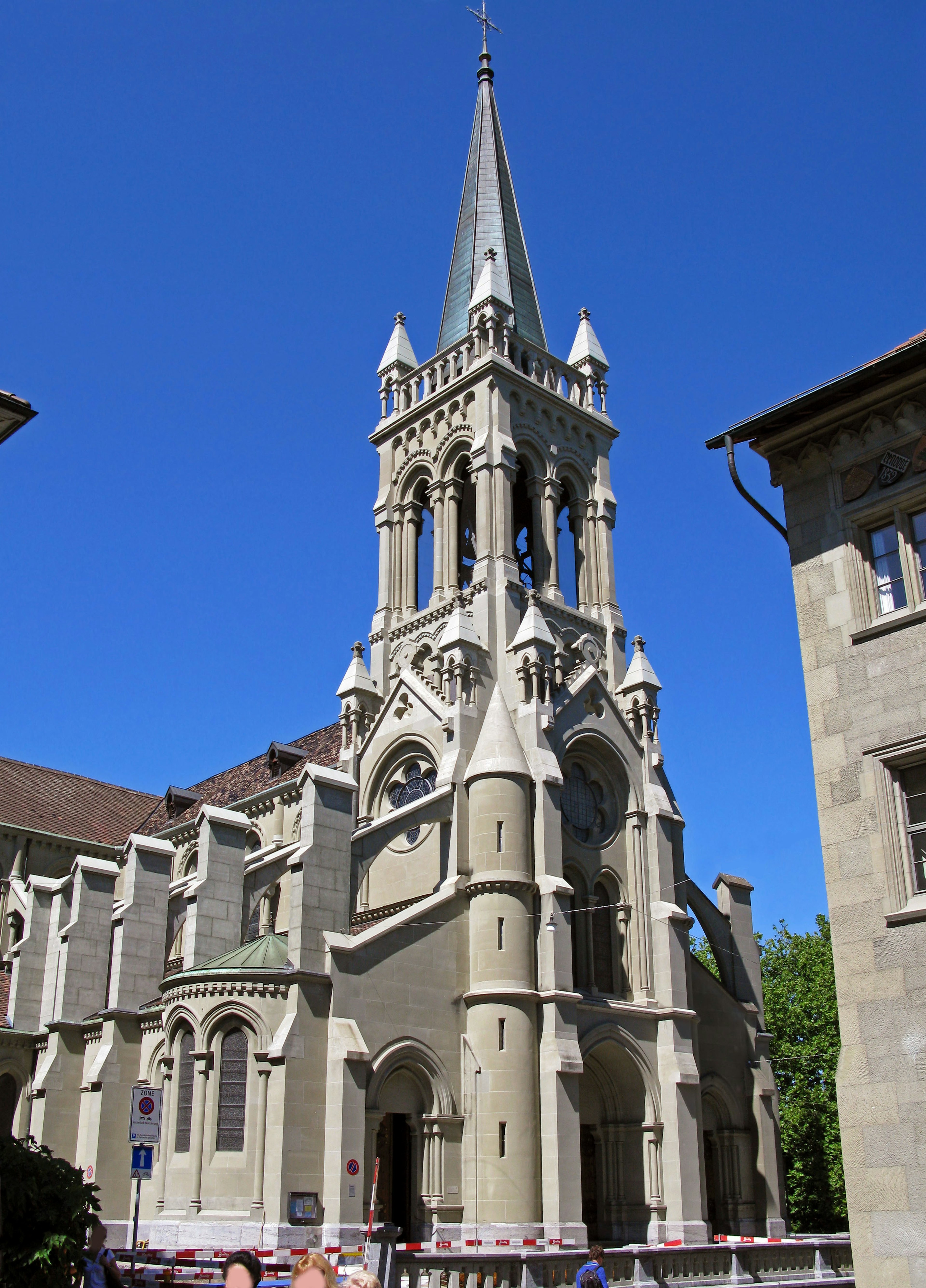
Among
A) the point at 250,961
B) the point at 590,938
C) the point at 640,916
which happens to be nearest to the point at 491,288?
the point at 640,916

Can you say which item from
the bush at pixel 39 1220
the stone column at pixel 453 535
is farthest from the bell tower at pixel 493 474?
A: the bush at pixel 39 1220

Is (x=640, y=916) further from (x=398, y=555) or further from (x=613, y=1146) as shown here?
(x=398, y=555)

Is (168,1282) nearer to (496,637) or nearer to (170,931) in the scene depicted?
(170,931)

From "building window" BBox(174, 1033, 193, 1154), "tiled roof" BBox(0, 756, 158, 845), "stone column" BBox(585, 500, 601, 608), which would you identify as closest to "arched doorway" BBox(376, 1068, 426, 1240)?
"building window" BBox(174, 1033, 193, 1154)

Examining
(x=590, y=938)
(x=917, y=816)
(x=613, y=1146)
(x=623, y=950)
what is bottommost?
(x=613, y=1146)

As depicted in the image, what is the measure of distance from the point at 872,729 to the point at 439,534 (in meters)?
26.2

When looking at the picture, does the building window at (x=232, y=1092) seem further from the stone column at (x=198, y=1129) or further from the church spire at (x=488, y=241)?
the church spire at (x=488, y=241)

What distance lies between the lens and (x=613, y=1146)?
33.2 meters

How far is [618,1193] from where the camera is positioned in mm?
32906

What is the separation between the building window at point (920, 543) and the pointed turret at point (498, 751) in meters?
17.7

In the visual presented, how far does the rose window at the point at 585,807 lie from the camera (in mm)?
36000

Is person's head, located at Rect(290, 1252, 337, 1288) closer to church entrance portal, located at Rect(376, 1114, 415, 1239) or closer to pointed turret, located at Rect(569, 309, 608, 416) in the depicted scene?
church entrance portal, located at Rect(376, 1114, 415, 1239)

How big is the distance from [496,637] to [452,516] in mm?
6219

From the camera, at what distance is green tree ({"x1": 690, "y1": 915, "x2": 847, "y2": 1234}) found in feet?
150
